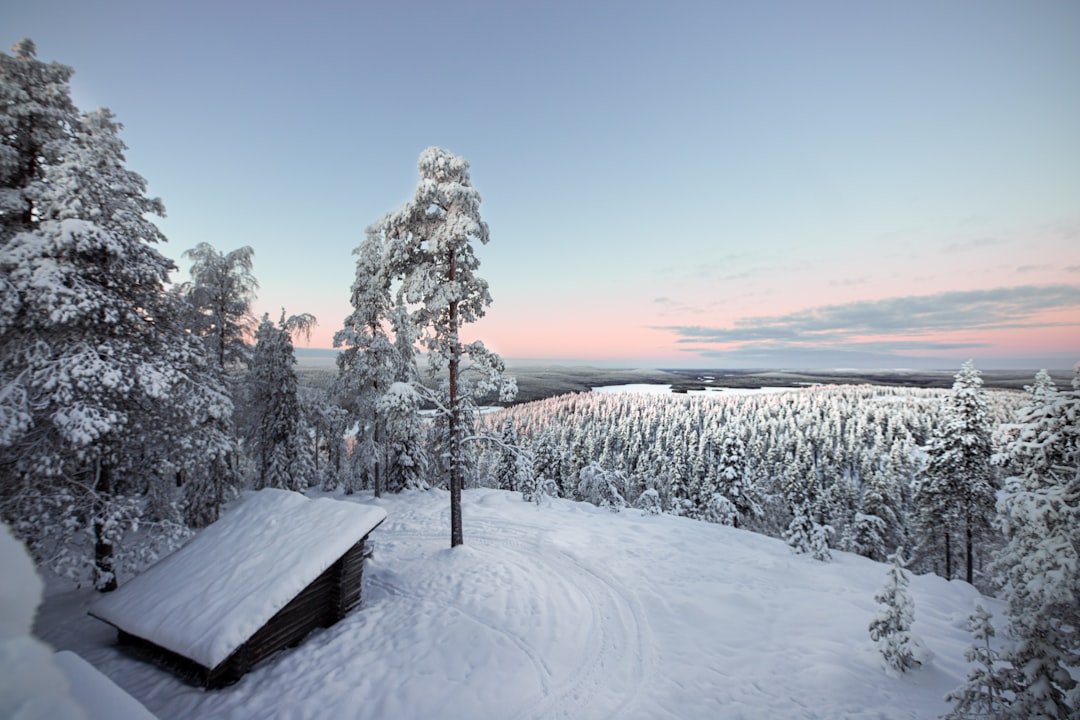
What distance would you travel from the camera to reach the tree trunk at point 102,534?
9.62m

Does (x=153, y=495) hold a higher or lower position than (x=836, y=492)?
higher

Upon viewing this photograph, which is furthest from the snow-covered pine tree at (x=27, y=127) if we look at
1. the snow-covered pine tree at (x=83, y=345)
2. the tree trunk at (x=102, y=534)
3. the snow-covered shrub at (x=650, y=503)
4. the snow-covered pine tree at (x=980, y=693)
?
the snow-covered shrub at (x=650, y=503)

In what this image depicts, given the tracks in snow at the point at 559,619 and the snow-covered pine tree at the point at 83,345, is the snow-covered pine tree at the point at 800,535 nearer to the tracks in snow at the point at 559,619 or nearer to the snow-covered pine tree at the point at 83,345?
the tracks in snow at the point at 559,619

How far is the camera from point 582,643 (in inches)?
420

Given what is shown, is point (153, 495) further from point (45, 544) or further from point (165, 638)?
point (165, 638)

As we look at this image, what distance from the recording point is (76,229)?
334 inches

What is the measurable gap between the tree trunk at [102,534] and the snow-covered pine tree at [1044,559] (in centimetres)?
1757

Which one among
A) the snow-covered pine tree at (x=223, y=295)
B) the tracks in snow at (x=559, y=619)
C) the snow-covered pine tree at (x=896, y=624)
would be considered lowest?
the tracks in snow at (x=559, y=619)

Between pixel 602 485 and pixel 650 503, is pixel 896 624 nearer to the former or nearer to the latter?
pixel 602 485

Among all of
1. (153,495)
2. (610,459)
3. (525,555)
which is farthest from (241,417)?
(610,459)

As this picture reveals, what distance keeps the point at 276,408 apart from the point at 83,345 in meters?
14.5

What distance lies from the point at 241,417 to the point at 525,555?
54.6 ft

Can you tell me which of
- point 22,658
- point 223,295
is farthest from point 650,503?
point 22,658

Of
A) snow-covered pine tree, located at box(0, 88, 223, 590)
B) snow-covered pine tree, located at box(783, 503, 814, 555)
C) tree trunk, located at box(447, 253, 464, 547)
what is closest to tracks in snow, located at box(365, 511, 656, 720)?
tree trunk, located at box(447, 253, 464, 547)
